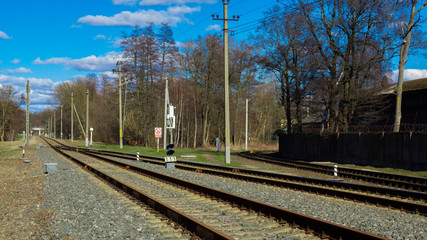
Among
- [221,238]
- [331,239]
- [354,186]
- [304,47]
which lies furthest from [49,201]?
[304,47]

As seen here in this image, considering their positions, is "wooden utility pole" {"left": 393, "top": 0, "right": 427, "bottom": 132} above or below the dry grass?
above

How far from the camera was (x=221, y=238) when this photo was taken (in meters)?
6.09

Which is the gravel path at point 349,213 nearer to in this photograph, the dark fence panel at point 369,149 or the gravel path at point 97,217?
the gravel path at point 97,217

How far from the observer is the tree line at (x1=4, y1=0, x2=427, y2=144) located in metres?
29.0

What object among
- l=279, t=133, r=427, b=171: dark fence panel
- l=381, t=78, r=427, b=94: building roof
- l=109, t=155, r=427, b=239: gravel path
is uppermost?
l=381, t=78, r=427, b=94: building roof

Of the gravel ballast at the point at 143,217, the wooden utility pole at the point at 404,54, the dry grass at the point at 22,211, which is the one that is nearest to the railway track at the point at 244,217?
the gravel ballast at the point at 143,217

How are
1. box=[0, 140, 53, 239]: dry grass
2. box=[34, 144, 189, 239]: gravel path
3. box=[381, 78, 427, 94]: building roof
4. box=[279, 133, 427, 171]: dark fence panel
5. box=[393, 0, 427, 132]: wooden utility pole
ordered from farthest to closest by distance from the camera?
box=[381, 78, 427, 94]: building roof → box=[393, 0, 427, 132]: wooden utility pole → box=[279, 133, 427, 171]: dark fence panel → box=[0, 140, 53, 239]: dry grass → box=[34, 144, 189, 239]: gravel path

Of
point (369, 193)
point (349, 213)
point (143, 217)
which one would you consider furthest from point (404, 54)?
point (143, 217)

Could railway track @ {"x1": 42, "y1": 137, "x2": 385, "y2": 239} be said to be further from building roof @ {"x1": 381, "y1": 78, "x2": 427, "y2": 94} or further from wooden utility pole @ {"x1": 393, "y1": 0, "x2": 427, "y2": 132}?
building roof @ {"x1": 381, "y1": 78, "x2": 427, "y2": 94}

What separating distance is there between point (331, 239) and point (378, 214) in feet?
8.79

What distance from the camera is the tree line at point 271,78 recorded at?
29000 millimetres

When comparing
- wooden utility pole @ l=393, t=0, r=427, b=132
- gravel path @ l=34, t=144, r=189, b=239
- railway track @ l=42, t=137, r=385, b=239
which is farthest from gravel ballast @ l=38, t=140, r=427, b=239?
wooden utility pole @ l=393, t=0, r=427, b=132

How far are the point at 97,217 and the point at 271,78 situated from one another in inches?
2088

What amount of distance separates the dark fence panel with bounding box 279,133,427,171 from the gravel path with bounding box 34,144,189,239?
15897mm
